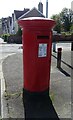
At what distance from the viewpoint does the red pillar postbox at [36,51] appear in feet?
20.0

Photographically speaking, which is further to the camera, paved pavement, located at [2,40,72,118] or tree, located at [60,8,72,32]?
tree, located at [60,8,72,32]

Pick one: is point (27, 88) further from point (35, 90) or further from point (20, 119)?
Result: point (20, 119)

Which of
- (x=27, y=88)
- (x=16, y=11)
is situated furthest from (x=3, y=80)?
(x=16, y=11)

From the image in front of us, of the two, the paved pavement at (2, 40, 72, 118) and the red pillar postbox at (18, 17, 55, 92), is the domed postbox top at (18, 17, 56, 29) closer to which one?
the red pillar postbox at (18, 17, 55, 92)

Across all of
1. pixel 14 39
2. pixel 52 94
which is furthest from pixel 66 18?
pixel 52 94

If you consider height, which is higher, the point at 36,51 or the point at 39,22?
the point at 39,22

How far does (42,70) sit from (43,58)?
0.91 feet

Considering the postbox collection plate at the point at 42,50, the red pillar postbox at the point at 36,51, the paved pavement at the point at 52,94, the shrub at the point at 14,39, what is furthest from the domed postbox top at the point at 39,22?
the shrub at the point at 14,39

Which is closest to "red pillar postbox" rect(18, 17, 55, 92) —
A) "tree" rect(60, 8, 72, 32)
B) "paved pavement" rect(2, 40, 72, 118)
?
"paved pavement" rect(2, 40, 72, 118)

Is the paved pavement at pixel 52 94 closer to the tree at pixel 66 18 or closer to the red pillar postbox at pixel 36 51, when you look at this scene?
the red pillar postbox at pixel 36 51

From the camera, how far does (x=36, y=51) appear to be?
6.22m

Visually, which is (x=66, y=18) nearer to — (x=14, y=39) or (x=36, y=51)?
(x=14, y=39)

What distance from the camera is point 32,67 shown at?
6.30m

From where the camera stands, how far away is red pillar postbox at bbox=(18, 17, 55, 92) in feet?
20.0
